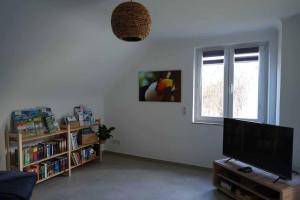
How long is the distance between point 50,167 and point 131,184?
4.00ft

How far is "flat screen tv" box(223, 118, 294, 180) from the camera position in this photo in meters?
2.45

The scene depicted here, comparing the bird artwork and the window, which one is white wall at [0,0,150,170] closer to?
the bird artwork

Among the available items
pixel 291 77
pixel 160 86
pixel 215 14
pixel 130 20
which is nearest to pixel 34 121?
pixel 160 86

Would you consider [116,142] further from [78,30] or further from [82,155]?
[78,30]

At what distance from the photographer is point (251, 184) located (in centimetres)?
284

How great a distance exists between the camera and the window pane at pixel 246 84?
142 inches

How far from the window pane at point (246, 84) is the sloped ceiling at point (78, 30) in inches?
19.5

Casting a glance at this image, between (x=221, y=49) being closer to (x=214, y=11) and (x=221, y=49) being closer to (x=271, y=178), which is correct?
(x=214, y=11)

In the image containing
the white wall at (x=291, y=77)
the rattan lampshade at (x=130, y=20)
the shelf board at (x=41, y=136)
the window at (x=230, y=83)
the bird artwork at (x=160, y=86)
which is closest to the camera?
the rattan lampshade at (x=130, y=20)

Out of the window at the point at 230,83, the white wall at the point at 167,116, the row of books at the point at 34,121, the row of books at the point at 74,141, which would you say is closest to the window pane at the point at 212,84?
the window at the point at 230,83

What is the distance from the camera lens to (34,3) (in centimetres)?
221

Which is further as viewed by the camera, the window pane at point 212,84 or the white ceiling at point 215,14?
the window pane at point 212,84

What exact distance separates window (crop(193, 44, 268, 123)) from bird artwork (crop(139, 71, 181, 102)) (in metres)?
0.33

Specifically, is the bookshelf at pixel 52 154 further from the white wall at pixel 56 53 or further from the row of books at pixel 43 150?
the white wall at pixel 56 53
